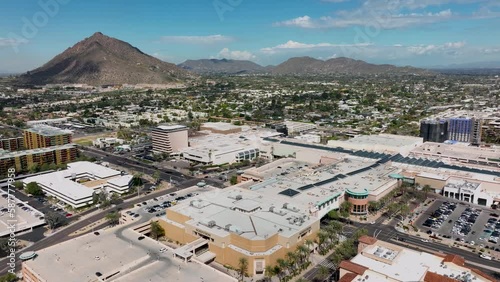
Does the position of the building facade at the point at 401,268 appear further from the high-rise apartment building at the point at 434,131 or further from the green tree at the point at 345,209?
the high-rise apartment building at the point at 434,131

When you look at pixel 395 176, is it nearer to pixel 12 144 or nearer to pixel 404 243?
pixel 404 243

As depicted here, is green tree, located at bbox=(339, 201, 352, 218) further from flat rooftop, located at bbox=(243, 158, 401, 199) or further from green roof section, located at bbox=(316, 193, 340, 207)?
flat rooftop, located at bbox=(243, 158, 401, 199)

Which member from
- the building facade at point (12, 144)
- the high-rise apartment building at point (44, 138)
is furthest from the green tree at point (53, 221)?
the building facade at point (12, 144)

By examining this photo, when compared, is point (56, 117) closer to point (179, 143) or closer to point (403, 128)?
point (179, 143)

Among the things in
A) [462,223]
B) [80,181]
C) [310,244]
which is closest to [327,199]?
[310,244]

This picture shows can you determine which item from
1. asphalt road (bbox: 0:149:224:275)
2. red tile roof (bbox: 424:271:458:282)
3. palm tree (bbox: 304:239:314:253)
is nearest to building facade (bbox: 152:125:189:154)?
asphalt road (bbox: 0:149:224:275)

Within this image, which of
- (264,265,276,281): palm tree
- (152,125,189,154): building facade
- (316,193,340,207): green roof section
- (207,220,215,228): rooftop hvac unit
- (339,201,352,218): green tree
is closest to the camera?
(264,265,276,281): palm tree
